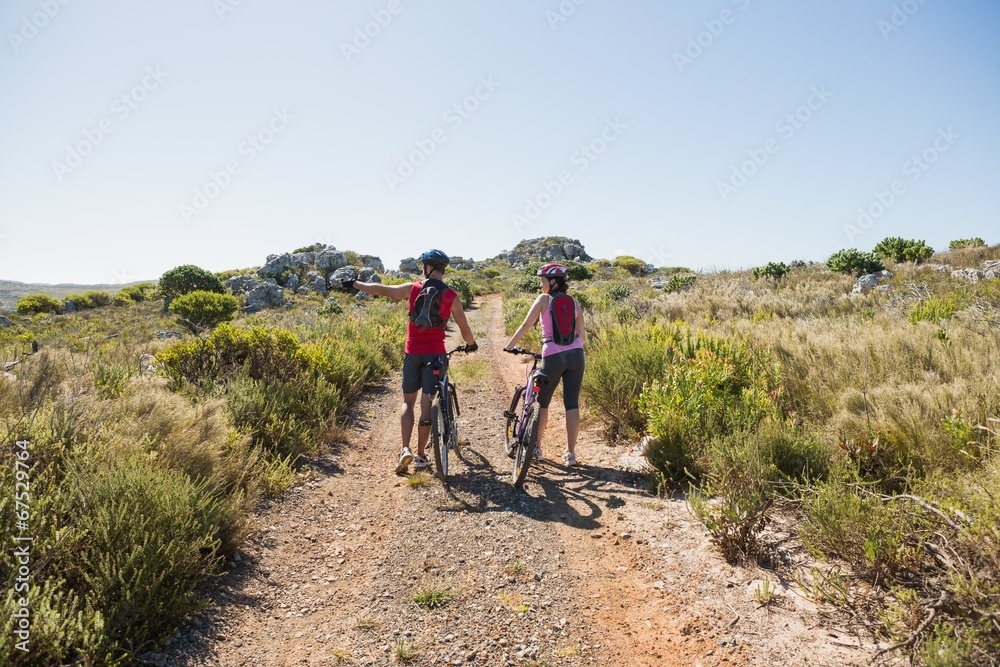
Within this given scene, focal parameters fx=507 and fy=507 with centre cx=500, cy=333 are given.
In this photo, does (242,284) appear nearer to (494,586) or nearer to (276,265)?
(276,265)

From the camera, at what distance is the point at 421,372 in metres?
5.74

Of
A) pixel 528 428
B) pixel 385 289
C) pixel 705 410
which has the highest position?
pixel 385 289

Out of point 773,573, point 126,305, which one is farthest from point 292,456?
point 126,305

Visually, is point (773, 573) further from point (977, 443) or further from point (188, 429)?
point (188, 429)

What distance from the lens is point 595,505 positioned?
504cm

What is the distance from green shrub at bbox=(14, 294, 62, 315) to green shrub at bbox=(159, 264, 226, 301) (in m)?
8.30

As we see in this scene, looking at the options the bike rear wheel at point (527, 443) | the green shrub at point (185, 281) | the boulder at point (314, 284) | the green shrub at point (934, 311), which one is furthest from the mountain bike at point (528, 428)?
the green shrub at point (185, 281)

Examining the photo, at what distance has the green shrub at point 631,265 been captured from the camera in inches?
1795

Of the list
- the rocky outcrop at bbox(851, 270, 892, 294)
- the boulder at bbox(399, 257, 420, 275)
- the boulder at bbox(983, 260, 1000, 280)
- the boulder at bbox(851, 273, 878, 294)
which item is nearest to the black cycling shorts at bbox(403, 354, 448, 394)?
the rocky outcrop at bbox(851, 270, 892, 294)

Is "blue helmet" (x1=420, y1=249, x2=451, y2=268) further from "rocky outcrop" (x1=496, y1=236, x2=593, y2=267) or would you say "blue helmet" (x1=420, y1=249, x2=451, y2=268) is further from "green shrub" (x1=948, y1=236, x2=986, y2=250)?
"rocky outcrop" (x1=496, y1=236, x2=593, y2=267)

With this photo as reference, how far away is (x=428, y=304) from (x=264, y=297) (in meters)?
27.7

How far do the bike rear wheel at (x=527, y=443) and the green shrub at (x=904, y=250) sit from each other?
1962cm

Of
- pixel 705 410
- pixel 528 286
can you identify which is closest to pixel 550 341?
pixel 705 410

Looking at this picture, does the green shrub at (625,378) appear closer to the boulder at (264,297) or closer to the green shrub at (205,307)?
the green shrub at (205,307)
